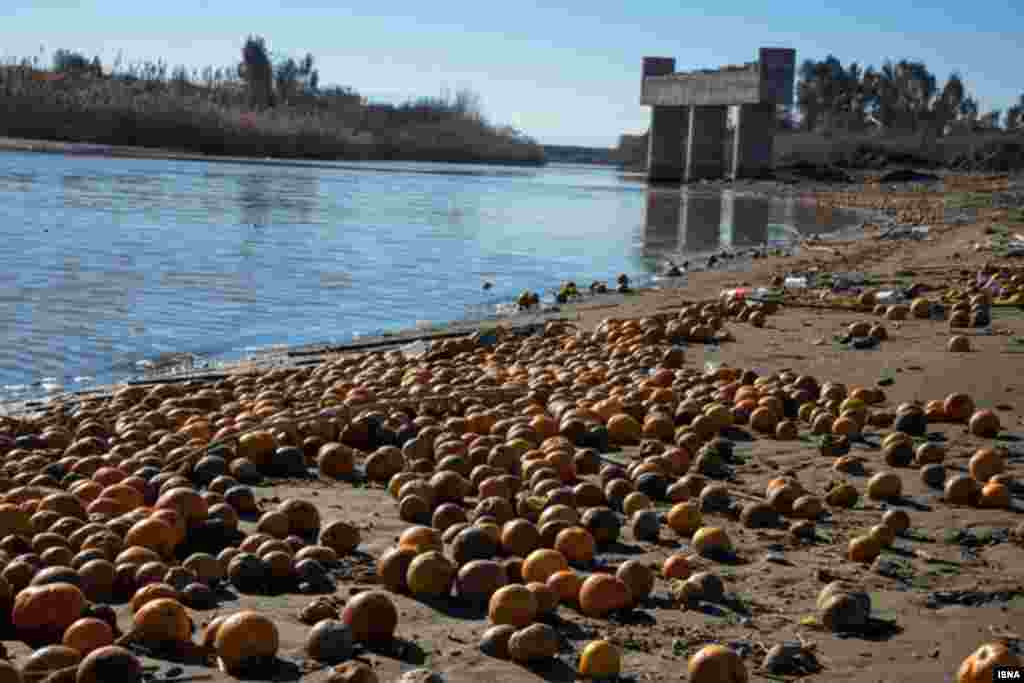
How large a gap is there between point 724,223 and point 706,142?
108 feet

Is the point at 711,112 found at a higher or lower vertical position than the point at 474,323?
higher

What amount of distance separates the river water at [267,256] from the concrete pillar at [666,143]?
25095 millimetres

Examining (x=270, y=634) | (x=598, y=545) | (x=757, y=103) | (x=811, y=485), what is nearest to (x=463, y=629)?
(x=270, y=634)

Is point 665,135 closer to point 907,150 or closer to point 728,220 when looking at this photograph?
point 907,150

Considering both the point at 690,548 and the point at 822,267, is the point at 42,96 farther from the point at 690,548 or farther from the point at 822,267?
the point at 690,548

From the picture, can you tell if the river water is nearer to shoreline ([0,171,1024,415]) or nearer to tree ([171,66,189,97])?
shoreline ([0,171,1024,415])

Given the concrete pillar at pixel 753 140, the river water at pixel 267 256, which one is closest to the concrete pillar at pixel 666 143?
the concrete pillar at pixel 753 140

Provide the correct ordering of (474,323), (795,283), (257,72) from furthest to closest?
(257,72) < (795,283) < (474,323)

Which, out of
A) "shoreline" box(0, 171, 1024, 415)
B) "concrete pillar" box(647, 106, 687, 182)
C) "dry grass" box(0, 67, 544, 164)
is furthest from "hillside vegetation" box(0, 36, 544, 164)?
"shoreline" box(0, 171, 1024, 415)

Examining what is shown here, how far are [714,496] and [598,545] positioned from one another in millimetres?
756

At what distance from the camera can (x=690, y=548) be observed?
15.7 ft

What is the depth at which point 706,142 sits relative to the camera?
212 ft

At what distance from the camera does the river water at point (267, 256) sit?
41.1 feet

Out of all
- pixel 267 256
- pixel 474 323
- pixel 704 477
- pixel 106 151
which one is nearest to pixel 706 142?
pixel 106 151
